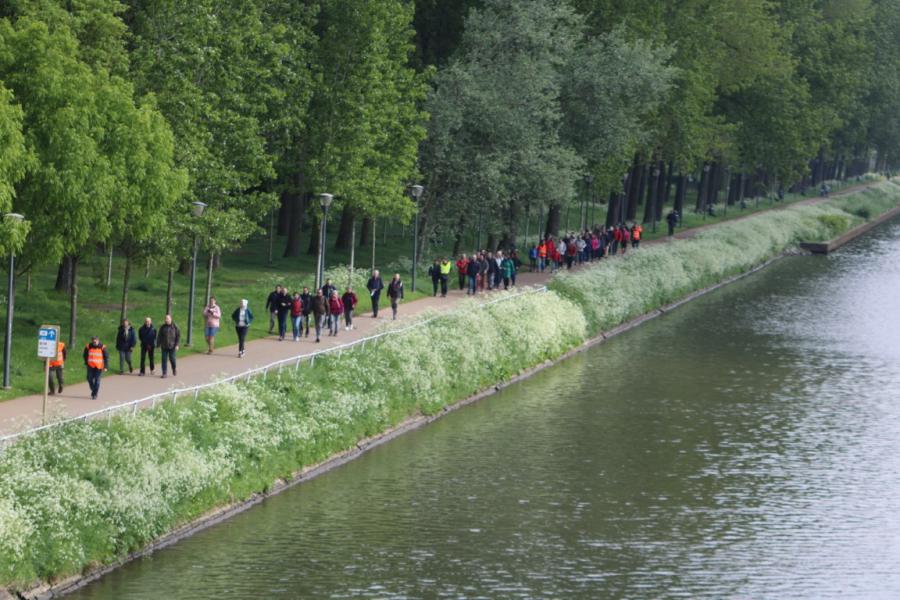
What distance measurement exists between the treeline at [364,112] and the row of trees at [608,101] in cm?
14

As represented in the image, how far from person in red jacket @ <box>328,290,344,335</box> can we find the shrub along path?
1.10ft

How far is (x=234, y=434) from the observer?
3253cm

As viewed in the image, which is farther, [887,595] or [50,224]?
[50,224]

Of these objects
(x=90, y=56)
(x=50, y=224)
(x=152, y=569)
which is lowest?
(x=152, y=569)

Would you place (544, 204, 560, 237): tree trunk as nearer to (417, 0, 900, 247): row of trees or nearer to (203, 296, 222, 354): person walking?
(417, 0, 900, 247): row of trees

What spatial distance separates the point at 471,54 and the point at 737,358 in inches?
837

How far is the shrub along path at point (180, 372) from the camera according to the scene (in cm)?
3264

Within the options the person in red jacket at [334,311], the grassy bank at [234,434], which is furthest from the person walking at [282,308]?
the grassy bank at [234,434]

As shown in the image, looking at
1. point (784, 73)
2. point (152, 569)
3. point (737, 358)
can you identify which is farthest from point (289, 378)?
point (784, 73)

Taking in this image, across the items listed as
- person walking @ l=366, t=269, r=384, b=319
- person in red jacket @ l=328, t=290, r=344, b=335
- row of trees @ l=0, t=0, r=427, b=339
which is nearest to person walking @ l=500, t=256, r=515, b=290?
row of trees @ l=0, t=0, r=427, b=339

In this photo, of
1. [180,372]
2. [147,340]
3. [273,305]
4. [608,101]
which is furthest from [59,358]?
[608,101]

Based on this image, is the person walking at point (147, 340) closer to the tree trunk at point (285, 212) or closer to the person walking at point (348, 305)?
the person walking at point (348, 305)

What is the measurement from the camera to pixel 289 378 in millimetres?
36906

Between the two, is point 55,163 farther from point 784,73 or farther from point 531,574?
point 784,73
